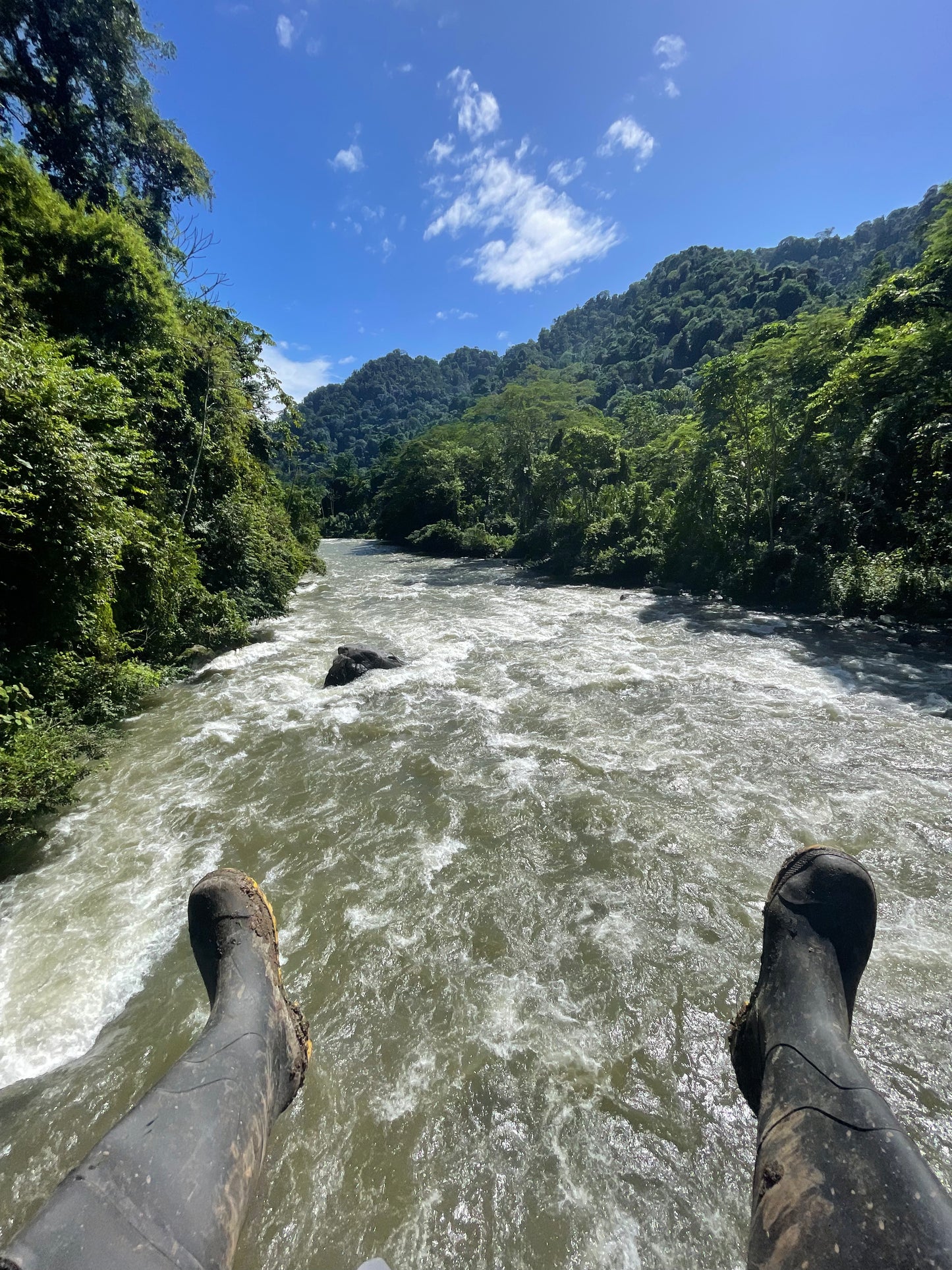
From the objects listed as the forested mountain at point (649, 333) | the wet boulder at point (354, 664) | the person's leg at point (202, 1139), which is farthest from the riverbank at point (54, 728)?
the forested mountain at point (649, 333)

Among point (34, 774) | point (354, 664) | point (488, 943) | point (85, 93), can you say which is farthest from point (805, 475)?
point (85, 93)

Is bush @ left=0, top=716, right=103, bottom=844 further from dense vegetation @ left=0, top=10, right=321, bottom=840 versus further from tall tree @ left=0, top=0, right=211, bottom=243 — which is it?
tall tree @ left=0, top=0, right=211, bottom=243

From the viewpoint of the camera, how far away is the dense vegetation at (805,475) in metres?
10.9

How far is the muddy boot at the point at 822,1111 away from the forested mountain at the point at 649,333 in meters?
39.8

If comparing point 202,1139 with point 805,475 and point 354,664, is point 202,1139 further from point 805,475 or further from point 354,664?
point 805,475

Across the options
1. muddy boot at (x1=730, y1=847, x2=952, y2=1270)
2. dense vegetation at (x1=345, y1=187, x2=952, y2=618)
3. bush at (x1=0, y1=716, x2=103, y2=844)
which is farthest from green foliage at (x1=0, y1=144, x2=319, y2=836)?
dense vegetation at (x1=345, y1=187, x2=952, y2=618)

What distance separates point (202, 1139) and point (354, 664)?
22.9ft

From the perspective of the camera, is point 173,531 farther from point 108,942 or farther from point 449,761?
point 108,942

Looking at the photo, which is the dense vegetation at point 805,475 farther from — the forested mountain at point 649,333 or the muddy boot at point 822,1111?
the forested mountain at point 649,333

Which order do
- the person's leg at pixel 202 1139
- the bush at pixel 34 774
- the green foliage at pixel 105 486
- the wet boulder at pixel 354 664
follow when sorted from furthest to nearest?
1. the wet boulder at pixel 354 664
2. the green foliage at pixel 105 486
3. the bush at pixel 34 774
4. the person's leg at pixel 202 1139

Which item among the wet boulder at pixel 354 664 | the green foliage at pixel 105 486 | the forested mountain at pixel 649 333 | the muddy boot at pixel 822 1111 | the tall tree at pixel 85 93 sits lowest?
the wet boulder at pixel 354 664

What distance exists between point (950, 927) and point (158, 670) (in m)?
8.18

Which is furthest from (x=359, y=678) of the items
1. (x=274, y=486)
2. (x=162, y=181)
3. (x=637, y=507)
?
(x=162, y=181)

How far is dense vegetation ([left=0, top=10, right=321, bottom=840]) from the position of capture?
456 centimetres
